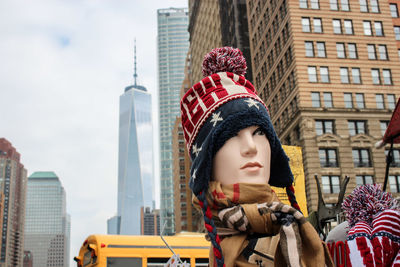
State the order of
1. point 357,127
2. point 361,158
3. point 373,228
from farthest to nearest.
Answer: point 357,127 → point 361,158 → point 373,228

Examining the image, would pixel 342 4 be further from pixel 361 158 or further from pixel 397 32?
pixel 361 158

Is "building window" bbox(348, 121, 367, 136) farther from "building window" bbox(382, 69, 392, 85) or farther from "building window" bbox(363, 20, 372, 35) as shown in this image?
"building window" bbox(363, 20, 372, 35)

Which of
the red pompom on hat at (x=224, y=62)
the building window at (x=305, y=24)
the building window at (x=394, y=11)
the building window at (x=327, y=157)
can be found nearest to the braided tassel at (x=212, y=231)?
the red pompom on hat at (x=224, y=62)

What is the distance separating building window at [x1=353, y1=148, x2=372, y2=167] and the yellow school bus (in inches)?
1048

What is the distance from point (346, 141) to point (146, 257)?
90.9ft

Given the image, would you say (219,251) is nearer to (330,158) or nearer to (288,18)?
(330,158)

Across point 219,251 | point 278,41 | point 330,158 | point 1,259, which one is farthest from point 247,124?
point 1,259

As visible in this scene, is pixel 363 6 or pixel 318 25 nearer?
pixel 318 25

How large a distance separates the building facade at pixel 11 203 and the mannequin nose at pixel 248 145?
15717 centimetres

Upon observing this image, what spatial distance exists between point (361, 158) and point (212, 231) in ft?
115

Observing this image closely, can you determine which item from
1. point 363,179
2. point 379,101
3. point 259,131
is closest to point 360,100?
point 379,101

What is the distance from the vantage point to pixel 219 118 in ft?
10.3

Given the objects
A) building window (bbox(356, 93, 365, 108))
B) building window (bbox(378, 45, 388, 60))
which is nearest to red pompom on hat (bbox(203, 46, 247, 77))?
building window (bbox(356, 93, 365, 108))

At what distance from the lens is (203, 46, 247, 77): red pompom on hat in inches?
142
